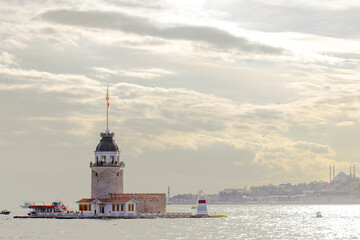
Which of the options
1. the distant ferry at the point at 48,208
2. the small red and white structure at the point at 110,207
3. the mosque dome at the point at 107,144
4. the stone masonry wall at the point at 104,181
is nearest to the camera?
the small red and white structure at the point at 110,207

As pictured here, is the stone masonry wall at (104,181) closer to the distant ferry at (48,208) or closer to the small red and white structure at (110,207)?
the small red and white structure at (110,207)

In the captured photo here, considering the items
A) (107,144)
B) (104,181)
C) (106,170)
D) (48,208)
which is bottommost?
(48,208)

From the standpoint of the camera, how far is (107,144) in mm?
142125

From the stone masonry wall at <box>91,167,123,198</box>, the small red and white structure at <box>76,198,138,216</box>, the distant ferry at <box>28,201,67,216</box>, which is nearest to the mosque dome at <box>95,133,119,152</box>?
the stone masonry wall at <box>91,167,123,198</box>

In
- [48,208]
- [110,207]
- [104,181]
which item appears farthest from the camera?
[48,208]

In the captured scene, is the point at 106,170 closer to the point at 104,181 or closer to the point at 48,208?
the point at 104,181

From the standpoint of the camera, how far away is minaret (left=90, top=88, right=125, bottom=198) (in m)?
139

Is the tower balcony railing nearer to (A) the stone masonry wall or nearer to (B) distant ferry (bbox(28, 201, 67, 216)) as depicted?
(A) the stone masonry wall

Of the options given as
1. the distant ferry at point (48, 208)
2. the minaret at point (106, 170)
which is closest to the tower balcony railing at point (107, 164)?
the minaret at point (106, 170)

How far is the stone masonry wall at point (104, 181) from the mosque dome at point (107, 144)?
12.8 ft

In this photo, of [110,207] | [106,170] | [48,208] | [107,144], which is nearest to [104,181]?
[106,170]

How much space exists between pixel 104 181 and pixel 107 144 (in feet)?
23.6

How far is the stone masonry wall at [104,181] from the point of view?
13912cm

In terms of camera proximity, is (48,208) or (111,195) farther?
(48,208)
